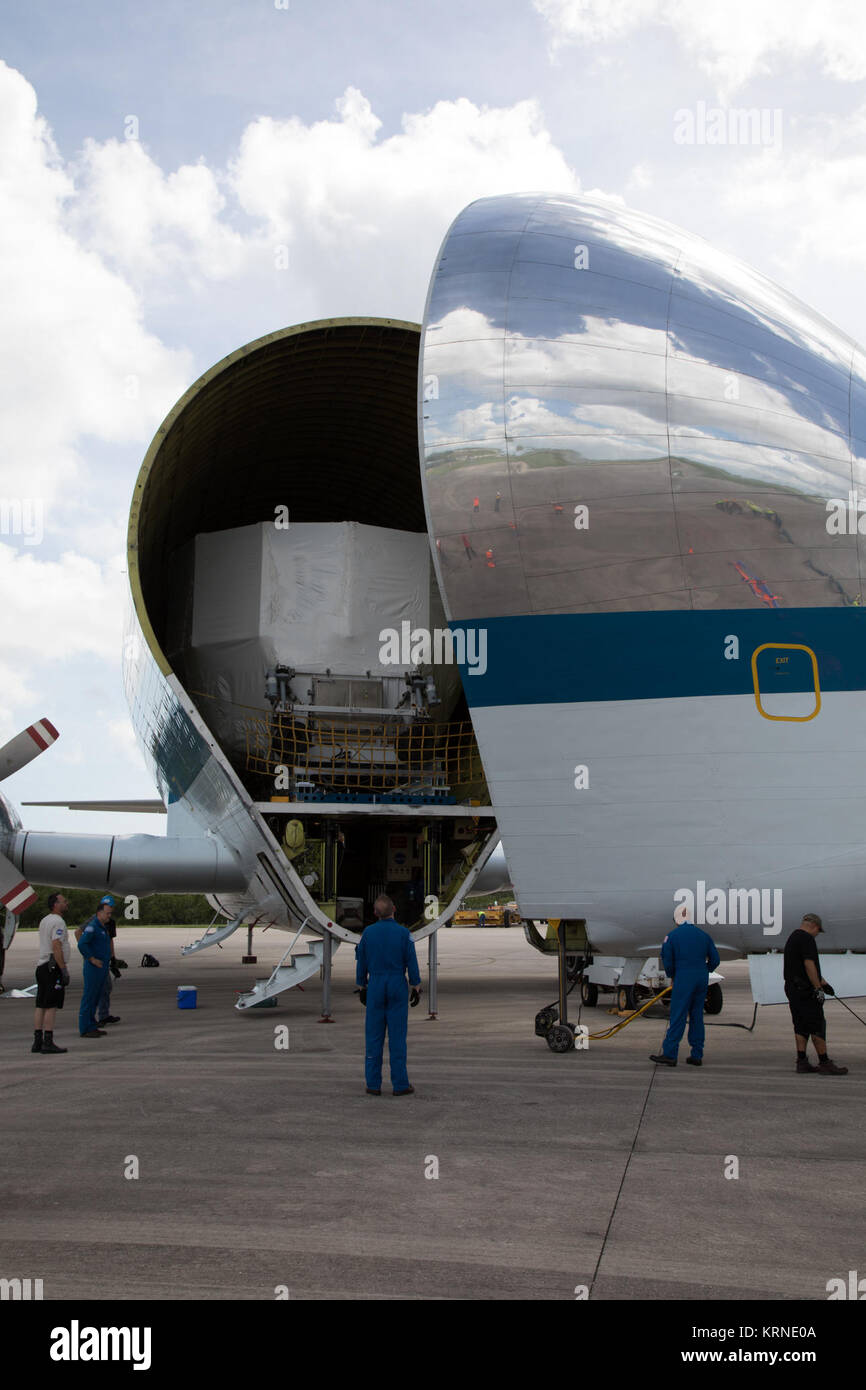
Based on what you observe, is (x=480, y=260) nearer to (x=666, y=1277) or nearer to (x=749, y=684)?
(x=749, y=684)

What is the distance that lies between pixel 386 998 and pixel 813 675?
412cm

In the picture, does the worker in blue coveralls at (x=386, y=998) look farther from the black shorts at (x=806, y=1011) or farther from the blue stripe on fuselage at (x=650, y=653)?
the black shorts at (x=806, y=1011)

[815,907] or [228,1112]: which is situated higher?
[815,907]

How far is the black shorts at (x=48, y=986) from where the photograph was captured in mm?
9891

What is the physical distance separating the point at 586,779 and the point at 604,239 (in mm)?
4520

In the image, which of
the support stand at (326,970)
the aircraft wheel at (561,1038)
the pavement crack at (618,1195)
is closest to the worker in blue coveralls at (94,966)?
the support stand at (326,970)

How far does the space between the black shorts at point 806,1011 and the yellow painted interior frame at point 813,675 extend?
6.90ft

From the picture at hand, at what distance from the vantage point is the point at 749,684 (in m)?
8.05

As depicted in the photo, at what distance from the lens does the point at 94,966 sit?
37.8ft

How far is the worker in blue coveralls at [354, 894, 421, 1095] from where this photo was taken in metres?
7.64

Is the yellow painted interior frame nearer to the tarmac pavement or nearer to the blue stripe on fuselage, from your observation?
the blue stripe on fuselage

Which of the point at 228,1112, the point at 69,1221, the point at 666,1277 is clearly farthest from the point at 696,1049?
the point at 69,1221
